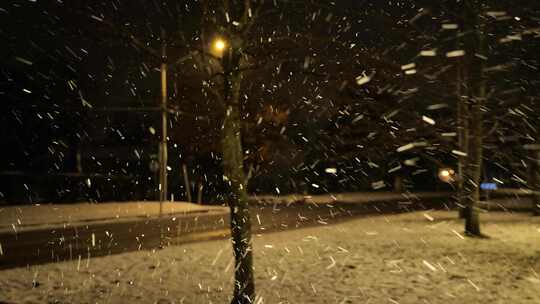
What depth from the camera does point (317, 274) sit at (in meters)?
9.99

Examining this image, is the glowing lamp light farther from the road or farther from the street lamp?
the street lamp

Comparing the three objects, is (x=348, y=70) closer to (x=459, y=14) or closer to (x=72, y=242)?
(x=459, y=14)

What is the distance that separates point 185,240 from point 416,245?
636cm

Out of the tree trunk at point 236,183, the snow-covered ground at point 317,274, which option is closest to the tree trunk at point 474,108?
the snow-covered ground at point 317,274

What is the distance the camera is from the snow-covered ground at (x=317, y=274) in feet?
27.5

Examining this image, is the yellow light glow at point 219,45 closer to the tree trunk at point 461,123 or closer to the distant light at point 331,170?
the tree trunk at point 461,123

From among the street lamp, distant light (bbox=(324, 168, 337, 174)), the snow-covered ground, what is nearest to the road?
the snow-covered ground

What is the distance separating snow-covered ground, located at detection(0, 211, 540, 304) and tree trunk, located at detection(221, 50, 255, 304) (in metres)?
0.62

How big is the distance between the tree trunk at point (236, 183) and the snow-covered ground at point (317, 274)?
2.03 feet

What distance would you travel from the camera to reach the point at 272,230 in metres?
19.1

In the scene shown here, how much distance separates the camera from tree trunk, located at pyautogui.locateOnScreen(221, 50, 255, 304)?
7633 millimetres

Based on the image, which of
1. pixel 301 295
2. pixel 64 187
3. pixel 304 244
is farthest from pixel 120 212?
pixel 301 295

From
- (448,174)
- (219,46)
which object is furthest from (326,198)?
(219,46)

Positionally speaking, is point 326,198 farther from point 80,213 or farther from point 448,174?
point 448,174
